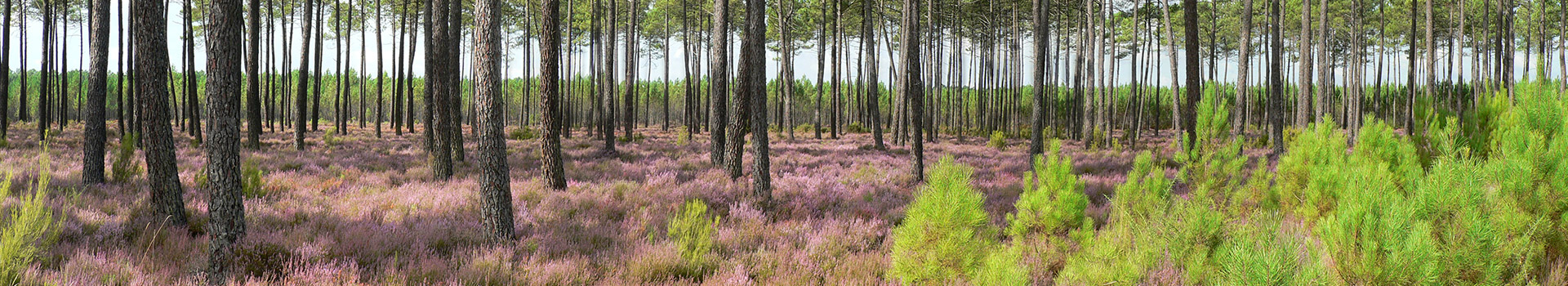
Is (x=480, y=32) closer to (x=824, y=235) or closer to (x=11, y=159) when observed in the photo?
(x=824, y=235)

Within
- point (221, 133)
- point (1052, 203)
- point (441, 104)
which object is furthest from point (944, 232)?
point (441, 104)

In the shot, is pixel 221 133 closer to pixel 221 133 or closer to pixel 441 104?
pixel 221 133

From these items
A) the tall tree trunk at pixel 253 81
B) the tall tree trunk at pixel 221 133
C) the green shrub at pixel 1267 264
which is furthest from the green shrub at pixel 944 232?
the tall tree trunk at pixel 253 81

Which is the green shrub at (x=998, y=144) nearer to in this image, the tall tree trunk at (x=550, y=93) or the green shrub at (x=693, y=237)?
the tall tree trunk at (x=550, y=93)

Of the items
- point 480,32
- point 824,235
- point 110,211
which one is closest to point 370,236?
point 480,32

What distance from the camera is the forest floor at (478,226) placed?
3.91 metres

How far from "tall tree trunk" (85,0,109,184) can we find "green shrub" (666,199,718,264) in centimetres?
634

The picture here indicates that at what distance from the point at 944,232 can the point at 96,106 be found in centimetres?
939

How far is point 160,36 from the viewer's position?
15.1 ft

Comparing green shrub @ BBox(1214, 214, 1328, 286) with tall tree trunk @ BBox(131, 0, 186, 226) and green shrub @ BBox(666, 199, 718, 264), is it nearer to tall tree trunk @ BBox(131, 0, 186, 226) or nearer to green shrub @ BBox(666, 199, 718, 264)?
green shrub @ BBox(666, 199, 718, 264)

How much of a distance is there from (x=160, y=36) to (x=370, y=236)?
2.01 metres

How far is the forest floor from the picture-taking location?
3906 millimetres

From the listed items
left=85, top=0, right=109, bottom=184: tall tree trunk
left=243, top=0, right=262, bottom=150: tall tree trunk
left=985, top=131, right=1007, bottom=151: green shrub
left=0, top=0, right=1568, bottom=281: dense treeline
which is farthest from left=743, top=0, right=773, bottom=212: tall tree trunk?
left=985, top=131, right=1007, bottom=151: green shrub

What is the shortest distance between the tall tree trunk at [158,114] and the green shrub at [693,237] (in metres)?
3.41
